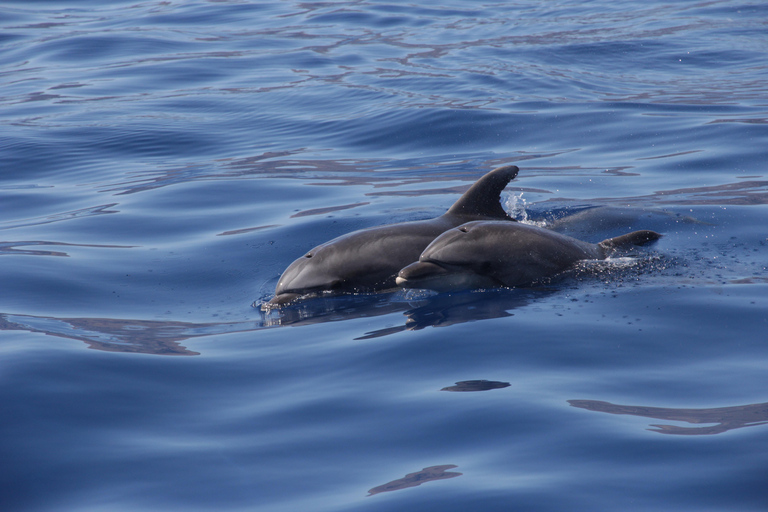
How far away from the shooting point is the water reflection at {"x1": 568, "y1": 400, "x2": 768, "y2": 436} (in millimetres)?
4551

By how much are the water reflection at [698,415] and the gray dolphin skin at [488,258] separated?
94.4 inches

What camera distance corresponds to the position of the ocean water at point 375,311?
4.31 m

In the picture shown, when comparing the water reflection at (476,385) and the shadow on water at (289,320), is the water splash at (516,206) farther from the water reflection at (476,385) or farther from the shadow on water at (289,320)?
the water reflection at (476,385)

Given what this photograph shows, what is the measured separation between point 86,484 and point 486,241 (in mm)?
4110

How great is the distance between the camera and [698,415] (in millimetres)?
4734

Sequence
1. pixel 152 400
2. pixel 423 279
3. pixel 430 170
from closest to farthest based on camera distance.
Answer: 1. pixel 152 400
2. pixel 423 279
3. pixel 430 170

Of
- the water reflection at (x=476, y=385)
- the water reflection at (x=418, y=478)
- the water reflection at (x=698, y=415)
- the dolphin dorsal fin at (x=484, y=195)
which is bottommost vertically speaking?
the water reflection at (x=698, y=415)

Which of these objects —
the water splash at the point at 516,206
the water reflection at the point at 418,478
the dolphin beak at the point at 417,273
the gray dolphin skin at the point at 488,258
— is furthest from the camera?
the water splash at the point at 516,206

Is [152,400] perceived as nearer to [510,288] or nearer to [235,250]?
[510,288]

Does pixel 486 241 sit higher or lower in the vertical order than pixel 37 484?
higher

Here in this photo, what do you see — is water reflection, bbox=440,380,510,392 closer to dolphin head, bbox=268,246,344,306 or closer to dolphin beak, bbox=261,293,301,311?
dolphin head, bbox=268,246,344,306

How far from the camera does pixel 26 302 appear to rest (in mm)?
7902

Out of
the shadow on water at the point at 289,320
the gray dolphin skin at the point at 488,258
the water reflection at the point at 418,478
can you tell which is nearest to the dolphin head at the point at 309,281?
the shadow on water at the point at 289,320

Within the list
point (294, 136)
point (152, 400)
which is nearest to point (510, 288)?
point (152, 400)
